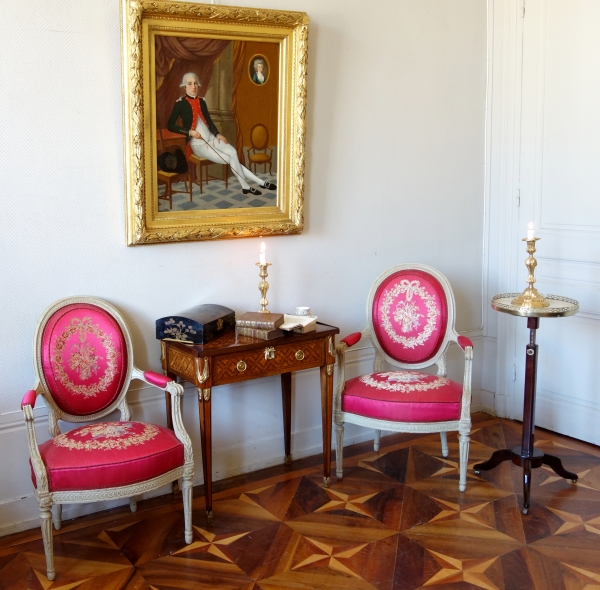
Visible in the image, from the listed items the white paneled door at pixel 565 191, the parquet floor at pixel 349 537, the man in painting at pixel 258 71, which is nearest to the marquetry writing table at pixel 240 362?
the parquet floor at pixel 349 537

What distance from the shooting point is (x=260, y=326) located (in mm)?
3420

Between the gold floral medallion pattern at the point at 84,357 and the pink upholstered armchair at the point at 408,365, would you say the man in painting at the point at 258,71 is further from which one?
the gold floral medallion pattern at the point at 84,357

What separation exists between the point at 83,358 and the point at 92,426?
310 millimetres

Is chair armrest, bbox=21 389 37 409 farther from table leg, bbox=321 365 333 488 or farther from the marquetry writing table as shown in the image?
table leg, bbox=321 365 333 488

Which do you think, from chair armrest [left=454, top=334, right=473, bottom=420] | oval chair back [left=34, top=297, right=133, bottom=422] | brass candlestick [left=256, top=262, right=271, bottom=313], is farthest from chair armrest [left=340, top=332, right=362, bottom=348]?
oval chair back [left=34, top=297, right=133, bottom=422]

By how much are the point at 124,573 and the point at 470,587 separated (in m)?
1.35

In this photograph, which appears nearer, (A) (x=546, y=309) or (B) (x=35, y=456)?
(B) (x=35, y=456)

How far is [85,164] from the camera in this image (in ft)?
10.7

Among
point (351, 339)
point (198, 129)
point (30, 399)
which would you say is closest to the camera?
point (30, 399)

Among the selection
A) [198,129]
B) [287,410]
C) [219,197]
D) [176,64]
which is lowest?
[287,410]

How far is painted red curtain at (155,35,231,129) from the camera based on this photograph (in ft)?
10.9

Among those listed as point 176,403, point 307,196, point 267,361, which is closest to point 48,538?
point 176,403

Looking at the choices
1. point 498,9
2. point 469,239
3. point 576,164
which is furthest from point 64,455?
point 498,9

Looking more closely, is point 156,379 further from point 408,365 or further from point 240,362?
point 408,365
